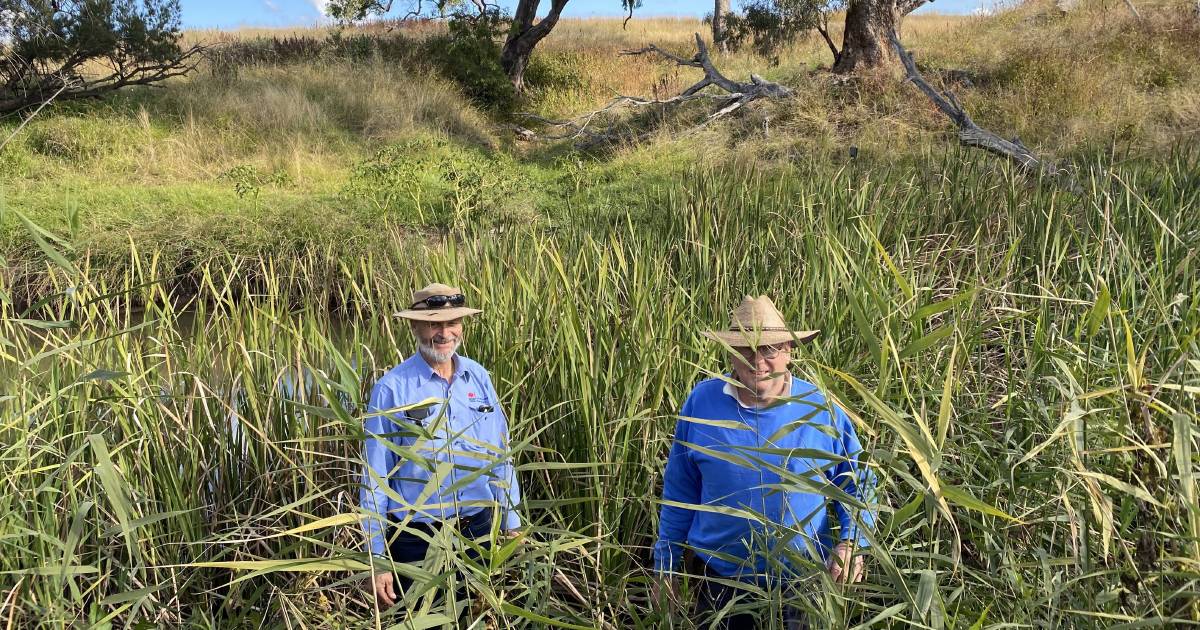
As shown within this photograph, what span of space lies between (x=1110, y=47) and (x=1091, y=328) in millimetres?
11892

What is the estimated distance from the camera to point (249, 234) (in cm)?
702

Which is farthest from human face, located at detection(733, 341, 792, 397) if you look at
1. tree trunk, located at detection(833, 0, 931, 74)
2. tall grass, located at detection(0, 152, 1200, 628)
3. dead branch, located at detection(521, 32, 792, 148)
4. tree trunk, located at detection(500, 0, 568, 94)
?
tree trunk, located at detection(500, 0, 568, 94)

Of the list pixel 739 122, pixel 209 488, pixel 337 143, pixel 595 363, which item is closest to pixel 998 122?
pixel 739 122

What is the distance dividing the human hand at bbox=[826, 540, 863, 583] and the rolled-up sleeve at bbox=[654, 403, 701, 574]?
363 millimetres

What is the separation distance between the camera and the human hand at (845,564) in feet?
5.11

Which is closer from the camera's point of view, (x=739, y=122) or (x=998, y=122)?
(x=998, y=122)

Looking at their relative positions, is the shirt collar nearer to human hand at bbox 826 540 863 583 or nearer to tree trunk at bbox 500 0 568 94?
human hand at bbox 826 540 863 583

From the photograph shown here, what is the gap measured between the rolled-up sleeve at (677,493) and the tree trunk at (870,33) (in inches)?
398

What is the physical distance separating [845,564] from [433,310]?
53.3 inches

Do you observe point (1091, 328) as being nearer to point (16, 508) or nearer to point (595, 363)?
point (595, 363)

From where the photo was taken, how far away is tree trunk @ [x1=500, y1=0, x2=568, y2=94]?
14031 millimetres

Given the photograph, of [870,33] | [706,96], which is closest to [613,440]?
[706,96]

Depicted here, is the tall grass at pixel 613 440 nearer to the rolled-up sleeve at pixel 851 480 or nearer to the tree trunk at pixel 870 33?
the rolled-up sleeve at pixel 851 480

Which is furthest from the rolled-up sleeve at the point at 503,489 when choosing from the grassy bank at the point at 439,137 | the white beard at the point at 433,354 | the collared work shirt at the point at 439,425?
the grassy bank at the point at 439,137
